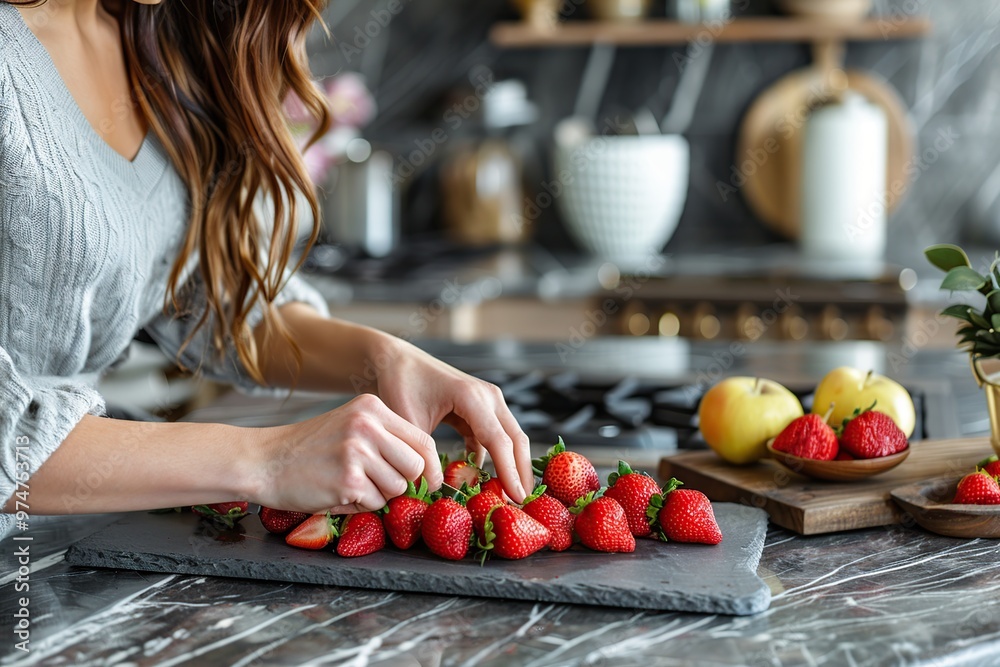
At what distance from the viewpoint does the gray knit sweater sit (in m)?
1.15

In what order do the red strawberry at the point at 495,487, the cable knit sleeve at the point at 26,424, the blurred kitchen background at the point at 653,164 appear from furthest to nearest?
the blurred kitchen background at the point at 653,164
the red strawberry at the point at 495,487
the cable knit sleeve at the point at 26,424

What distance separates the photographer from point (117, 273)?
129cm

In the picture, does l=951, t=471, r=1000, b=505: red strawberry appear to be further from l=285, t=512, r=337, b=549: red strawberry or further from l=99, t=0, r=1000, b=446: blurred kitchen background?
l=99, t=0, r=1000, b=446: blurred kitchen background

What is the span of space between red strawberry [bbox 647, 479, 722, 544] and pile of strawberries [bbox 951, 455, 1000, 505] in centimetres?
27

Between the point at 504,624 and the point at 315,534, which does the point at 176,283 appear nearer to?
the point at 315,534

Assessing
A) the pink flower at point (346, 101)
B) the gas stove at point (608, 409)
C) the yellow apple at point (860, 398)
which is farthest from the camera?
the pink flower at point (346, 101)

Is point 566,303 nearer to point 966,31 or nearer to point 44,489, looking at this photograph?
point 966,31

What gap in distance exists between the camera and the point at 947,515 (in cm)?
110

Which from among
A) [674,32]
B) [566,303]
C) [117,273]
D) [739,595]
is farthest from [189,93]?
[674,32]

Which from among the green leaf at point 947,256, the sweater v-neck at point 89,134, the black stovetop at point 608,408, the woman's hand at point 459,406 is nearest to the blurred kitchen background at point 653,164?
the black stovetop at point 608,408

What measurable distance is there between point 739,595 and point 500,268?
91.3 inches

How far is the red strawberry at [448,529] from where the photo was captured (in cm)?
100

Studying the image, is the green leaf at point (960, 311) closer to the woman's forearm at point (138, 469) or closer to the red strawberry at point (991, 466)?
the red strawberry at point (991, 466)

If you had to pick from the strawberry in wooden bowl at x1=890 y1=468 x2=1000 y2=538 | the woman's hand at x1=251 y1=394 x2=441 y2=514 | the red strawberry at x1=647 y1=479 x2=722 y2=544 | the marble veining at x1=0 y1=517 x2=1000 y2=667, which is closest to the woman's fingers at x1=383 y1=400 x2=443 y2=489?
the woman's hand at x1=251 y1=394 x2=441 y2=514
